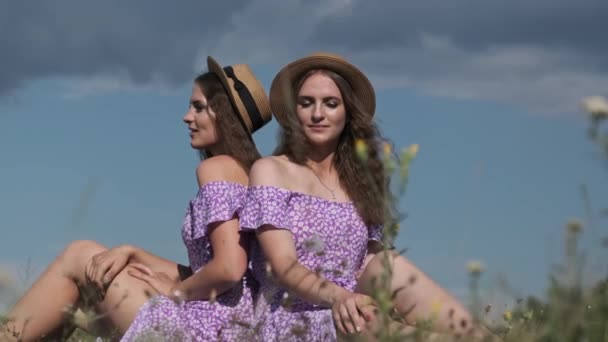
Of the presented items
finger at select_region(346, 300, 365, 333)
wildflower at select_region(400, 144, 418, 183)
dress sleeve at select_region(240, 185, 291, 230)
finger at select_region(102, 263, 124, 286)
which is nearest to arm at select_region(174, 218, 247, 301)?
dress sleeve at select_region(240, 185, 291, 230)

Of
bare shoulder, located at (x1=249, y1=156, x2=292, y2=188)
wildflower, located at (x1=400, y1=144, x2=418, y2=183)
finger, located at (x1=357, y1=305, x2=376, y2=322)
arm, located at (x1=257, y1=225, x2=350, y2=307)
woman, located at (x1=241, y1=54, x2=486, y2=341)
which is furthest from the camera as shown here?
bare shoulder, located at (x1=249, y1=156, x2=292, y2=188)

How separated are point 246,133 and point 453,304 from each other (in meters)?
1.80

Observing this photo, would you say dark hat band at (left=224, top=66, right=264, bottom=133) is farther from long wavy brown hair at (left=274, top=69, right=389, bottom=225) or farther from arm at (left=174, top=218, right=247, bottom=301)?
arm at (left=174, top=218, right=247, bottom=301)

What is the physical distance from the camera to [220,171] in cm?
604

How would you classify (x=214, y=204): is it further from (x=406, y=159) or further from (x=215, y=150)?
(x=406, y=159)

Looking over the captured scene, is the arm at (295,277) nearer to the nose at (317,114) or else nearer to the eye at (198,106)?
the nose at (317,114)

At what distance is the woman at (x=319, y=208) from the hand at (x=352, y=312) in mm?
206

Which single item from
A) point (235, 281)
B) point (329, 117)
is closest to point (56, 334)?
point (235, 281)

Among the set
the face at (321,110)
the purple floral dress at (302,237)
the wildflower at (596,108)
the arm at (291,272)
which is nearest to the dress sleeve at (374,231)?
the purple floral dress at (302,237)

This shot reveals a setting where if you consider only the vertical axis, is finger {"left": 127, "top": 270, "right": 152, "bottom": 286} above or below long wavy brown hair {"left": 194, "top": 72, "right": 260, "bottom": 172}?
below

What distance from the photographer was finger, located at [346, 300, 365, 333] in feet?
14.9

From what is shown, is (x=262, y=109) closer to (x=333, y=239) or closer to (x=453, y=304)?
(x=333, y=239)

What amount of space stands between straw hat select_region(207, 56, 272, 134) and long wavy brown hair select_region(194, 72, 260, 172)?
0.04m

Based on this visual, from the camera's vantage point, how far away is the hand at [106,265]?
5891mm
